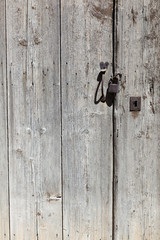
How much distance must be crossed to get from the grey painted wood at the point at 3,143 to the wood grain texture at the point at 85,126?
0.89ft

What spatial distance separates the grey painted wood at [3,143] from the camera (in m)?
1.12

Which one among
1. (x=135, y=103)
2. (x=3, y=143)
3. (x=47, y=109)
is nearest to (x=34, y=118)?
(x=47, y=109)

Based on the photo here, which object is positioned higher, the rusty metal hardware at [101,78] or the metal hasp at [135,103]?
the rusty metal hardware at [101,78]

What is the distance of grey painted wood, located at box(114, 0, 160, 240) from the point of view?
1.08m

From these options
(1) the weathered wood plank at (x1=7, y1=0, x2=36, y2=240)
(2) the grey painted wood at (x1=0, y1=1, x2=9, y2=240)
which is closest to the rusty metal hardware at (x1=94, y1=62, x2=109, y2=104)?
(1) the weathered wood plank at (x1=7, y1=0, x2=36, y2=240)

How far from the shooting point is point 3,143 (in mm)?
1144

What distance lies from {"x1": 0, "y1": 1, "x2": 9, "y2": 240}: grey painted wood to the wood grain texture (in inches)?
10.7

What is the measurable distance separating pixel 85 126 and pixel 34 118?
0.77 ft

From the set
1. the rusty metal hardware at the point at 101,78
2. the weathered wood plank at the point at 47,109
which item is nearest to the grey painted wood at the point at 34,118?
the weathered wood plank at the point at 47,109

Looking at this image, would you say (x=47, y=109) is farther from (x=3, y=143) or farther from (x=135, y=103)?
(x=135, y=103)

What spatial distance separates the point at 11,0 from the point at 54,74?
0.38 meters

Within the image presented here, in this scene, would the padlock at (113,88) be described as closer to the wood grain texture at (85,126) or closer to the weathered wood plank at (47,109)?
the wood grain texture at (85,126)

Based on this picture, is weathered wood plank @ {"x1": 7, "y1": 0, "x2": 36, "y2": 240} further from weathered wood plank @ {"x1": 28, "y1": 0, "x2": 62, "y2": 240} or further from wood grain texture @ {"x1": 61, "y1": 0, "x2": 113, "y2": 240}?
wood grain texture @ {"x1": 61, "y1": 0, "x2": 113, "y2": 240}

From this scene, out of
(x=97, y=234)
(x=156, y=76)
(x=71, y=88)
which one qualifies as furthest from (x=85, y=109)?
(x=97, y=234)
